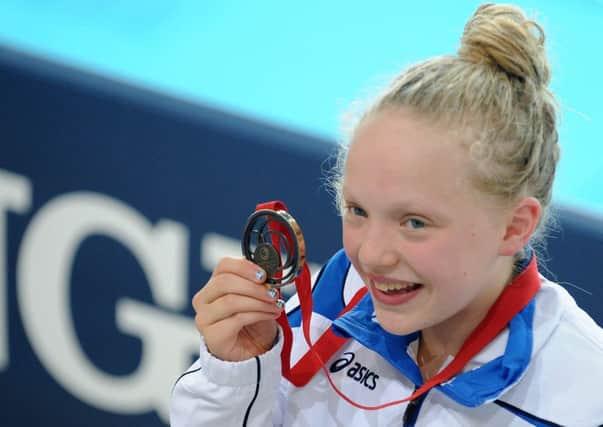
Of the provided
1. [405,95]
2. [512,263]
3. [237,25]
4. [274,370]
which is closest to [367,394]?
[274,370]

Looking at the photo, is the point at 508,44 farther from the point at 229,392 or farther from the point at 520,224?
the point at 229,392

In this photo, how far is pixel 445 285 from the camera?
4.12ft

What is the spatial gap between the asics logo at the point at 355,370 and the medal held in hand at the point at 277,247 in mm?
Result: 170

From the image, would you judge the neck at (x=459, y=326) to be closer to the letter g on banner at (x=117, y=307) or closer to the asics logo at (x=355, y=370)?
the asics logo at (x=355, y=370)

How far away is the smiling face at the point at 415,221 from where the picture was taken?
1.22 meters

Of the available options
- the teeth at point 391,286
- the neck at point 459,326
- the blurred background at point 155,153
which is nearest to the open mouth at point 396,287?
the teeth at point 391,286

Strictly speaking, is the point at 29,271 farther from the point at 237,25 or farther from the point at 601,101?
the point at 601,101

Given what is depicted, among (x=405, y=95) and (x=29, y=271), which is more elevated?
(x=405, y=95)

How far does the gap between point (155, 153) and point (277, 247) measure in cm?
107

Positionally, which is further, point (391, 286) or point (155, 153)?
point (155, 153)

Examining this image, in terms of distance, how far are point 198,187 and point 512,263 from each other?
1095 millimetres

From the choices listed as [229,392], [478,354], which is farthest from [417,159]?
[229,392]

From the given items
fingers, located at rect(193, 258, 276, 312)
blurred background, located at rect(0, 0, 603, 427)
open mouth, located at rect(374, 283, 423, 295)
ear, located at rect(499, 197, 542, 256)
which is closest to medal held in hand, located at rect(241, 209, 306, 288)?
fingers, located at rect(193, 258, 276, 312)

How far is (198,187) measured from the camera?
7.70 ft
